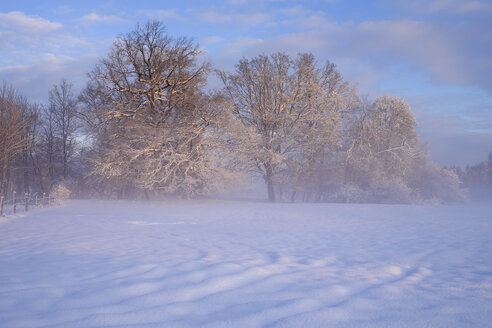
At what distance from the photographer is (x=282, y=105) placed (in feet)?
62.7

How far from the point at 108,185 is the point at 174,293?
780 inches

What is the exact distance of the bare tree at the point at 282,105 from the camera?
62.7 ft

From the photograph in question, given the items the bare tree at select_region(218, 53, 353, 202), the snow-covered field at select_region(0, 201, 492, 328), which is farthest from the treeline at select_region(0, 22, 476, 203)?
the snow-covered field at select_region(0, 201, 492, 328)

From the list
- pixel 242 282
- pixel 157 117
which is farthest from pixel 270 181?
pixel 242 282

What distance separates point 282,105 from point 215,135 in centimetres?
536

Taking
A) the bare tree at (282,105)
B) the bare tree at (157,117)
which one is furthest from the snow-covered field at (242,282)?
the bare tree at (282,105)

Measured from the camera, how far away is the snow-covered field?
2188 millimetres

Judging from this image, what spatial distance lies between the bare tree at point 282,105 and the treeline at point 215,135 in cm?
7

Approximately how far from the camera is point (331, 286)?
2.90 meters

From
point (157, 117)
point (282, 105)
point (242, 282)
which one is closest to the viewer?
point (242, 282)

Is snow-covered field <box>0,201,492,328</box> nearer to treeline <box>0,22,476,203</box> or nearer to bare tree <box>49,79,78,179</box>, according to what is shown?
treeline <box>0,22,476,203</box>

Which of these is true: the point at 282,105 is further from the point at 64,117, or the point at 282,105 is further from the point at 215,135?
the point at 64,117

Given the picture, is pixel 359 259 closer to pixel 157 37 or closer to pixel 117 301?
pixel 117 301

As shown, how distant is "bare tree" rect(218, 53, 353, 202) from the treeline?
7 centimetres
